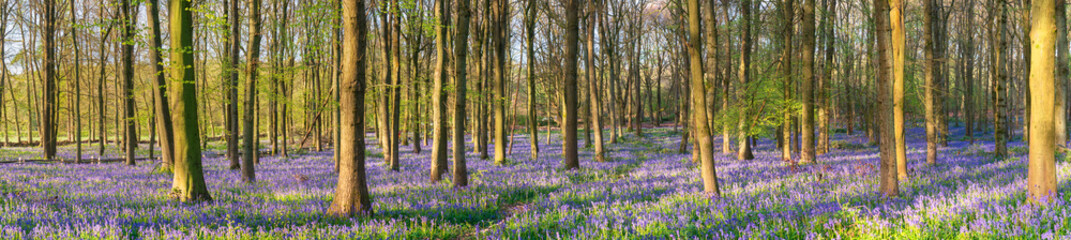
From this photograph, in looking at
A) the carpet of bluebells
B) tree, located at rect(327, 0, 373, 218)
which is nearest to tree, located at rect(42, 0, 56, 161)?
the carpet of bluebells

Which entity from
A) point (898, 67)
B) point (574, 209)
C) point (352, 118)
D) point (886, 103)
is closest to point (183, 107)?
point (352, 118)

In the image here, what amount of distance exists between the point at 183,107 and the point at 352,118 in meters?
3.56

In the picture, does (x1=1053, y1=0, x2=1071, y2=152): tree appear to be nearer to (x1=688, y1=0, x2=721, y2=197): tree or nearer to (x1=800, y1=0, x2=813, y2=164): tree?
(x1=800, y1=0, x2=813, y2=164): tree

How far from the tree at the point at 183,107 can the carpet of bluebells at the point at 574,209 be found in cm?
34

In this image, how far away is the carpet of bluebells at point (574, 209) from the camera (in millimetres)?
4387

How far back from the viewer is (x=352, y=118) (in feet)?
20.7

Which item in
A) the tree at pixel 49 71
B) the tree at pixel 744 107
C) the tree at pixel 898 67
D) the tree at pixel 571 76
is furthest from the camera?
the tree at pixel 49 71

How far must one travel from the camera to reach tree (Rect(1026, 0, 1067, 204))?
A: 4.68 m

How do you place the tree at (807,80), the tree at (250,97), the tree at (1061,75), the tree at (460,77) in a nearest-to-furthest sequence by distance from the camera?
the tree at (1061,75) → the tree at (460,77) → the tree at (250,97) → the tree at (807,80)

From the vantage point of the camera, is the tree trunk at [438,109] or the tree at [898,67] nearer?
the tree at [898,67]

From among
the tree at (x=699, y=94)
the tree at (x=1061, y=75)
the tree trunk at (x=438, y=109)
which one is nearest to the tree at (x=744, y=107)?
the tree at (x=1061, y=75)

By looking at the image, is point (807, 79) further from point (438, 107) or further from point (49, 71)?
point (49, 71)

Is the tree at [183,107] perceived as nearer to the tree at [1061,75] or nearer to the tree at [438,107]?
the tree at [438,107]

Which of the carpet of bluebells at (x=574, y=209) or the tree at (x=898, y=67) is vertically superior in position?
the tree at (x=898, y=67)
